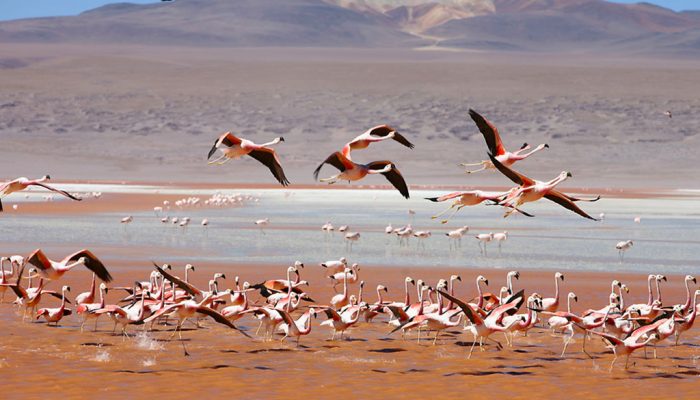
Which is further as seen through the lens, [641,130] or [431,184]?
[641,130]

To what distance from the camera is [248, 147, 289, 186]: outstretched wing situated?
458 inches

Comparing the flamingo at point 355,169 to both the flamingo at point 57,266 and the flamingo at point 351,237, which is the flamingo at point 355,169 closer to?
the flamingo at point 57,266

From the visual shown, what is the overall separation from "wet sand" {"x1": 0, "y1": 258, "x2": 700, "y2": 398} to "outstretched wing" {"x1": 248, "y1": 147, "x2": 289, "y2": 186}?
2.14 m

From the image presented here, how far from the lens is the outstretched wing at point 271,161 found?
458 inches

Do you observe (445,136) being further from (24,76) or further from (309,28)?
(309,28)

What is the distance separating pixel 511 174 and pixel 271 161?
2499 millimetres

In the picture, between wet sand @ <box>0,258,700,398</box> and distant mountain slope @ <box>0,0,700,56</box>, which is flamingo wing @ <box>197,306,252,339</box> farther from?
distant mountain slope @ <box>0,0,700,56</box>

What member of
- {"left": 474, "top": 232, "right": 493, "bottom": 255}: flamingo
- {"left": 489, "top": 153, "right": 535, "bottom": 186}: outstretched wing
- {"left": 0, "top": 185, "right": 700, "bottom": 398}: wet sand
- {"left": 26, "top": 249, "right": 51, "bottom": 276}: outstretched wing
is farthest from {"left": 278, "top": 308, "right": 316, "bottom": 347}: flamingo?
{"left": 474, "top": 232, "right": 493, "bottom": 255}: flamingo

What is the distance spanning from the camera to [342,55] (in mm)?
131625

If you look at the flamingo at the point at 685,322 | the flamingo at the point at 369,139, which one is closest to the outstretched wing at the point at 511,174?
the flamingo at the point at 369,139

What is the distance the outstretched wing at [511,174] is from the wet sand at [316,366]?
213 cm

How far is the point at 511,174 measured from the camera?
35.3 ft

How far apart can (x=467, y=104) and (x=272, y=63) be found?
24993 mm

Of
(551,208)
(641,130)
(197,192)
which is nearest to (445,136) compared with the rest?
(641,130)
